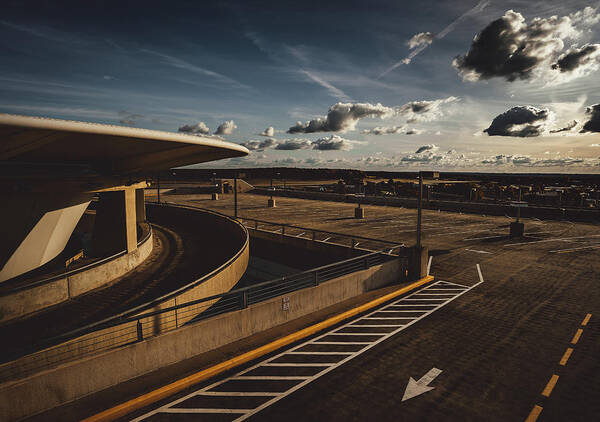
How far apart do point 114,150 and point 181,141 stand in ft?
13.9

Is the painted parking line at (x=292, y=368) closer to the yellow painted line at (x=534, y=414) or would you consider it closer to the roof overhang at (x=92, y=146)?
the yellow painted line at (x=534, y=414)

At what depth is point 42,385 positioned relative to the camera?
738 centimetres

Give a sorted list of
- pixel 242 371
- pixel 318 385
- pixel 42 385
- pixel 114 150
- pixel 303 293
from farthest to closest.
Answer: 1. pixel 114 150
2. pixel 303 293
3. pixel 242 371
4. pixel 318 385
5. pixel 42 385

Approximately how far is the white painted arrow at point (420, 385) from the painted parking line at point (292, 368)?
1.96m

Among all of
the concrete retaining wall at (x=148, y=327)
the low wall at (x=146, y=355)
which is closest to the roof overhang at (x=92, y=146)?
the concrete retaining wall at (x=148, y=327)

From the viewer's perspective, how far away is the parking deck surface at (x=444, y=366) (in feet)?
25.9

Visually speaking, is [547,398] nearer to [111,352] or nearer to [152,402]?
[152,402]

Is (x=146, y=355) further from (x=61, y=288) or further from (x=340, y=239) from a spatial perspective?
(x=340, y=239)

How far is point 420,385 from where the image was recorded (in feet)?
29.1

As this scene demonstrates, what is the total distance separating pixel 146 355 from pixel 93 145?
9341 millimetres

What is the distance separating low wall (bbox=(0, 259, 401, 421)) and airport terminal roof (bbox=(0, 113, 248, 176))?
6.11 m

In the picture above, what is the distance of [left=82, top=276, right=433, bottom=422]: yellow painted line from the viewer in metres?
7.53

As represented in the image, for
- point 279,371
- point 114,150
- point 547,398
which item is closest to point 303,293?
point 279,371

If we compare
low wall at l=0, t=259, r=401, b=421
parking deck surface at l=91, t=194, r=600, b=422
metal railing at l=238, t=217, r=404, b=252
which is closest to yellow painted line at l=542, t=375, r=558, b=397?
parking deck surface at l=91, t=194, r=600, b=422
